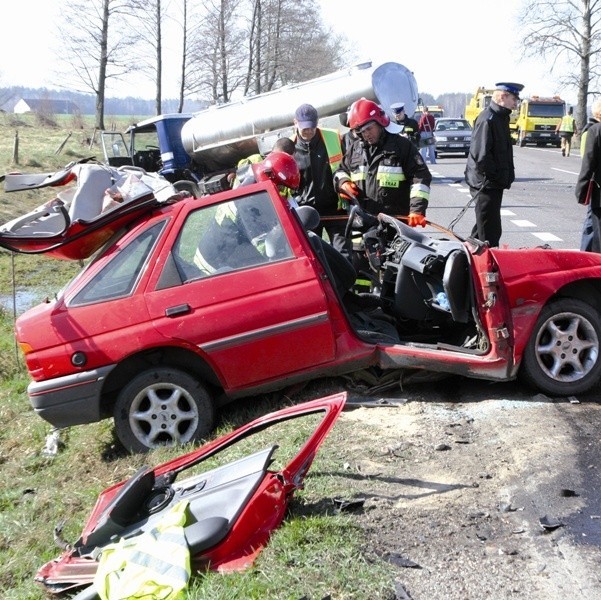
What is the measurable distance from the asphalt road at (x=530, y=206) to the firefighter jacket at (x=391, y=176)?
134cm

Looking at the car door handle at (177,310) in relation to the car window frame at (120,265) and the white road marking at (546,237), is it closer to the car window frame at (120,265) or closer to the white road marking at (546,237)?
the car window frame at (120,265)

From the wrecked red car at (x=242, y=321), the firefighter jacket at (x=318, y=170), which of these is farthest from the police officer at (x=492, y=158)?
the wrecked red car at (x=242, y=321)

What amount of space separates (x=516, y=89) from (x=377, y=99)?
315 inches

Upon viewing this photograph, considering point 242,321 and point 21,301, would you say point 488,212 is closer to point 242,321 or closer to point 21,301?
point 242,321

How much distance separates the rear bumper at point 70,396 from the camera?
491 cm

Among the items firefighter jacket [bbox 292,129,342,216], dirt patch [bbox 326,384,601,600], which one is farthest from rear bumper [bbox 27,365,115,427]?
firefighter jacket [bbox 292,129,342,216]

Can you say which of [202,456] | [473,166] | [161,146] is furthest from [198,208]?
[161,146]

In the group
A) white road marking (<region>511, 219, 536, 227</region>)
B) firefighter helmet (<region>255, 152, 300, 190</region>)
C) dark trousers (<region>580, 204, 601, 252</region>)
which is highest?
firefighter helmet (<region>255, 152, 300, 190</region>)

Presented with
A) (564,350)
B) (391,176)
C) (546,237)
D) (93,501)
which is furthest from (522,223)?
(93,501)

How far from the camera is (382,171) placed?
6.72 meters

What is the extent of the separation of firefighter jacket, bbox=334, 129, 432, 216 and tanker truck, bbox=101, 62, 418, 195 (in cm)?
595

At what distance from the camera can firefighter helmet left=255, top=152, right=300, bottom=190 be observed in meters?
5.51

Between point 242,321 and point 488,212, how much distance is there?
11.6 ft

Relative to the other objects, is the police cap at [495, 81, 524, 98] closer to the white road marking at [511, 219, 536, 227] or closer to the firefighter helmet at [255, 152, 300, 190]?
the firefighter helmet at [255, 152, 300, 190]
